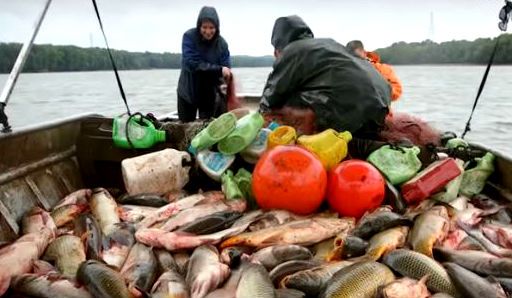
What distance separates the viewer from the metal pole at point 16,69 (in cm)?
560

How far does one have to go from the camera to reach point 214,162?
5.62 meters

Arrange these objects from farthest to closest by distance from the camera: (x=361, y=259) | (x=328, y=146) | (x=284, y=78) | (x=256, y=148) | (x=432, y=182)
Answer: (x=284, y=78), (x=256, y=148), (x=328, y=146), (x=432, y=182), (x=361, y=259)

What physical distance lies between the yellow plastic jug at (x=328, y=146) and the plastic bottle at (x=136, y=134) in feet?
5.80

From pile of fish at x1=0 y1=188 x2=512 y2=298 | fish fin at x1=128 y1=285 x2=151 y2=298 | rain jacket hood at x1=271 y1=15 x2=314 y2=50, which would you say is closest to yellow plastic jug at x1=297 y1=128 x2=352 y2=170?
pile of fish at x1=0 y1=188 x2=512 y2=298

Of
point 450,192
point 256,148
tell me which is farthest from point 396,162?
point 256,148

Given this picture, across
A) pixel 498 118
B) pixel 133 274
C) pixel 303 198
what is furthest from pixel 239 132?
pixel 498 118

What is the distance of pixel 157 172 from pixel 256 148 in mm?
1030

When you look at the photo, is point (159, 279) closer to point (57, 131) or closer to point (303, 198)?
point (303, 198)

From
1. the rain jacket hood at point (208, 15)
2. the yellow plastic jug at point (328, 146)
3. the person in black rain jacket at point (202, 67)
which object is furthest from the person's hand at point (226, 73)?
the yellow plastic jug at point (328, 146)

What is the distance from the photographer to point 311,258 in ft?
13.2

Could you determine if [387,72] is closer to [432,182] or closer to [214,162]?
[432,182]

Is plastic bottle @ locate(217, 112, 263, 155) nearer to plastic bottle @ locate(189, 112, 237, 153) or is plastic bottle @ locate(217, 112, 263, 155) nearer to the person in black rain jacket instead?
plastic bottle @ locate(189, 112, 237, 153)

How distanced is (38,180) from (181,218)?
1870 millimetres

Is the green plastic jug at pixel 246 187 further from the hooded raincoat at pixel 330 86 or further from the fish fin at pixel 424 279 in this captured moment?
the fish fin at pixel 424 279
